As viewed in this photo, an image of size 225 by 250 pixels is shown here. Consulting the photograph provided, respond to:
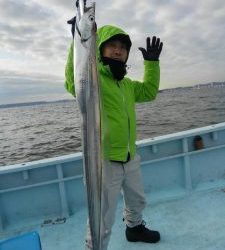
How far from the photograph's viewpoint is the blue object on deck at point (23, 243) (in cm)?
276

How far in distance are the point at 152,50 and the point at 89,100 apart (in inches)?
65.2

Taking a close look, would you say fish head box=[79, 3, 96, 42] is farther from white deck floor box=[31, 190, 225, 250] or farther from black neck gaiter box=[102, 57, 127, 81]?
white deck floor box=[31, 190, 225, 250]

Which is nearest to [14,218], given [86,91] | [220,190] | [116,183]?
[116,183]

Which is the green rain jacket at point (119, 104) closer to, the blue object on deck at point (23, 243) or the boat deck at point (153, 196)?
the blue object on deck at point (23, 243)

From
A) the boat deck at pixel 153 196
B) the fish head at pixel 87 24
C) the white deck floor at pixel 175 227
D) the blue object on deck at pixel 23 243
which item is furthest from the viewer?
the boat deck at pixel 153 196

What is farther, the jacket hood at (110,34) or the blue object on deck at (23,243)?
the jacket hood at (110,34)

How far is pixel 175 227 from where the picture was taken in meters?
4.06

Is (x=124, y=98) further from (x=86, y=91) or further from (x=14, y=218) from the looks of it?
(x=14, y=218)

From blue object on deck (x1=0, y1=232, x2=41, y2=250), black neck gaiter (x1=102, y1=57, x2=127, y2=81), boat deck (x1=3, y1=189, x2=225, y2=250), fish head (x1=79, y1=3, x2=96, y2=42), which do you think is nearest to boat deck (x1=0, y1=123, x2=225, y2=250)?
boat deck (x1=3, y1=189, x2=225, y2=250)

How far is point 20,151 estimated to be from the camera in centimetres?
2427

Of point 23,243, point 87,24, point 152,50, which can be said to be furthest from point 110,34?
point 23,243

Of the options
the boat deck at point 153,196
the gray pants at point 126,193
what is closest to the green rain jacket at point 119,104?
the gray pants at point 126,193

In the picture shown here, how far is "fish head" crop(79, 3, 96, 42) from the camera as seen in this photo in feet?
5.55

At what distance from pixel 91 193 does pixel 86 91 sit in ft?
2.06
